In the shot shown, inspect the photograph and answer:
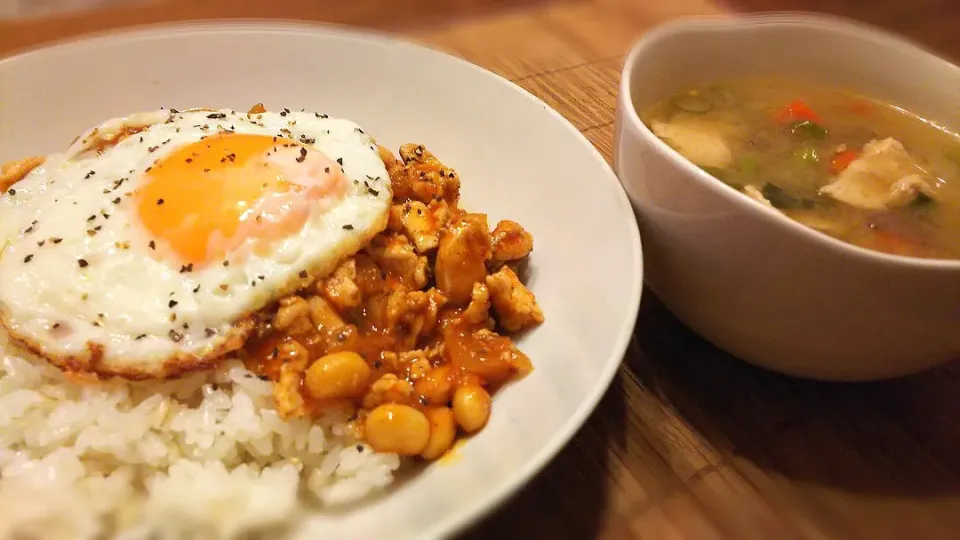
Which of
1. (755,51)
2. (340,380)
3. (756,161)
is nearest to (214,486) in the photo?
(340,380)

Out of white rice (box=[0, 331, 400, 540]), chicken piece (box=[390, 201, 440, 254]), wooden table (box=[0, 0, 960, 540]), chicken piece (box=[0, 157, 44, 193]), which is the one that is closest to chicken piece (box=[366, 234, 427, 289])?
chicken piece (box=[390, 201, 440, 254])

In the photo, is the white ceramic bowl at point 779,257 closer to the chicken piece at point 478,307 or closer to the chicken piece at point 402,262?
the chicken piece at point 478,307

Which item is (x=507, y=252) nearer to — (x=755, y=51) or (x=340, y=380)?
(x=340, y=380)

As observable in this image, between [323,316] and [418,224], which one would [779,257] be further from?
[323,316]

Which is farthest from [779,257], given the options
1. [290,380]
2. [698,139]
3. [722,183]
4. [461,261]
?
[290,380]

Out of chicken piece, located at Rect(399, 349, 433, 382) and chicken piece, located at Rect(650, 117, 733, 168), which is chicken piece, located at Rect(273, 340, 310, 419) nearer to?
chicken piece, located at Rect(399, 349, 433, 382)
